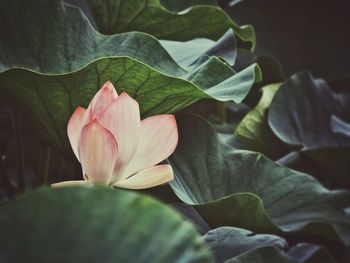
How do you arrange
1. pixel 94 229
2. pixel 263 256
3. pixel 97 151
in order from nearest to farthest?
1. pixel 94 229
2. pixel 97 151
3. pixel 263 256

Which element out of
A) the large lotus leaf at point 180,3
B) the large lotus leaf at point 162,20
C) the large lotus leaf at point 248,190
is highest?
the large lotus leaf at point 162,20

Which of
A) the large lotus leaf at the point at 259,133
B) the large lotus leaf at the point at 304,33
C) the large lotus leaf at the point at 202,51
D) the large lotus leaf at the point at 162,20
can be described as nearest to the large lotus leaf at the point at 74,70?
the large lotus leaf at the point at 202,51

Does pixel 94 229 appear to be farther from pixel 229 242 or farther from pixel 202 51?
pixel 202 51

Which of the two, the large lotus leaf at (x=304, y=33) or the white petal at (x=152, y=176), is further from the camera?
the large lotus leaf at (x=304, y=33)

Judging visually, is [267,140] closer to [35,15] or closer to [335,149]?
[335,149]

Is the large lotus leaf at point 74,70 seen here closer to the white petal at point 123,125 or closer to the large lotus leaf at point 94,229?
the white petal at point 123,125

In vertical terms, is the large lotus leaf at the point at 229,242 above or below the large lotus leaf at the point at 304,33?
above

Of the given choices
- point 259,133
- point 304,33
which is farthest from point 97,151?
point 304,33
